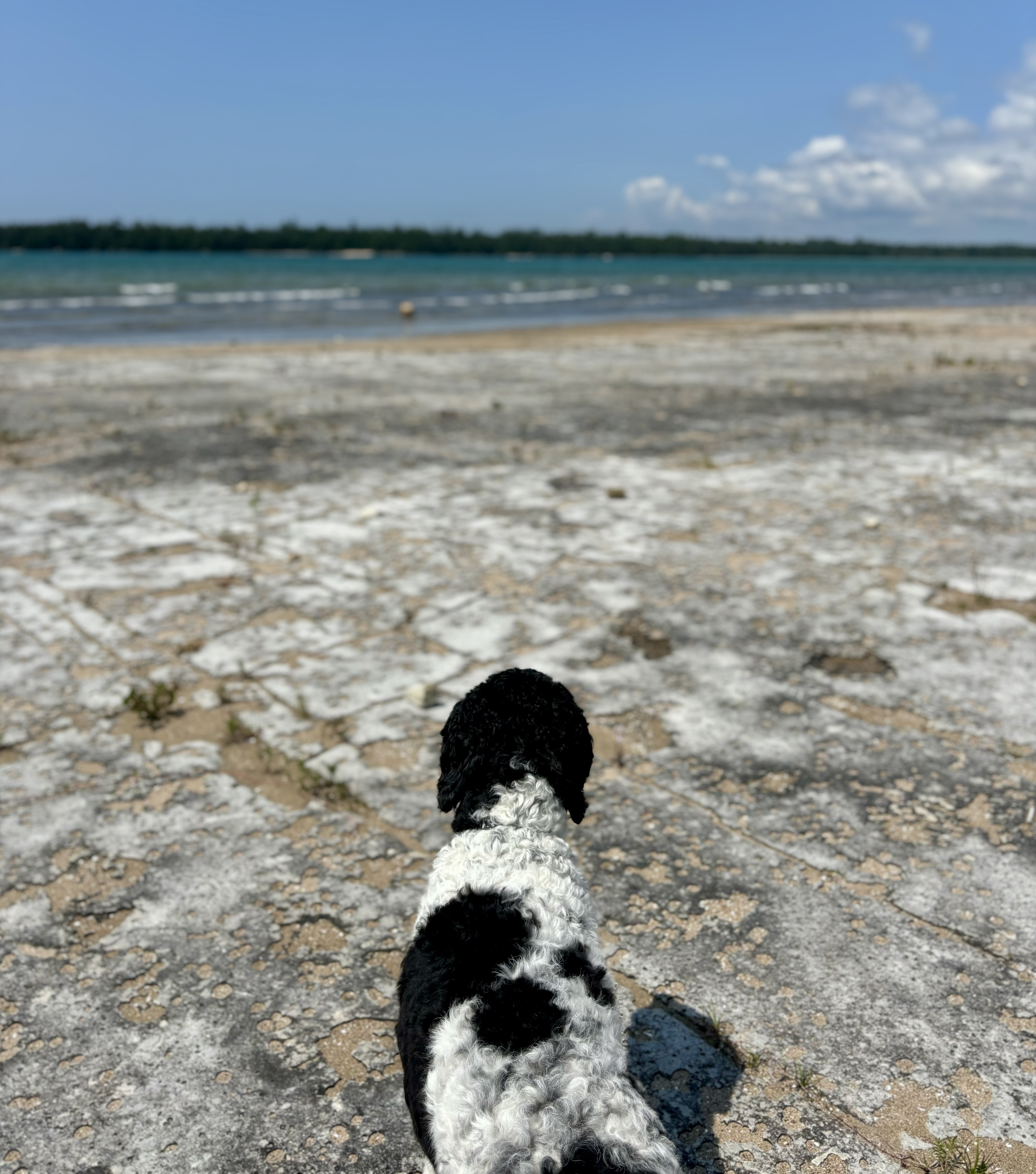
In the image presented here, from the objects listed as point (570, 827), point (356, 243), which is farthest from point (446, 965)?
point (356, 243)

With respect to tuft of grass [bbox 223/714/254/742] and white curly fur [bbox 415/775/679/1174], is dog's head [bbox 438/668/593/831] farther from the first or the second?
tuft of grass [bbox 223/714/254/742]

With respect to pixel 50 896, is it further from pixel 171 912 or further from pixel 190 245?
pixel 190 245

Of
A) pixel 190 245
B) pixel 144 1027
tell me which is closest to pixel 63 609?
pixel 144 1027

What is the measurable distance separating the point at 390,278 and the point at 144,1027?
56.0 m

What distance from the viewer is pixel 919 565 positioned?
561cm

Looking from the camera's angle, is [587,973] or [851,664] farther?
[851,664]

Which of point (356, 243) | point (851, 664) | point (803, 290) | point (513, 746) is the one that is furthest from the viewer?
point (356, 243)

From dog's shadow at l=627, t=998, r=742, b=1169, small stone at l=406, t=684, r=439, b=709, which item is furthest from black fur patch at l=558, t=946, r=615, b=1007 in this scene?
small stone at l=406, t=684, r=439, b=709

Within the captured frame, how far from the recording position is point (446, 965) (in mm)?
1905

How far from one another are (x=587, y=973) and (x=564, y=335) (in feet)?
72.7

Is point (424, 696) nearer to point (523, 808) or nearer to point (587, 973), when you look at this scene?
point (523, 808)

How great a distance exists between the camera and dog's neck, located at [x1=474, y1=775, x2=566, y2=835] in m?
2.18

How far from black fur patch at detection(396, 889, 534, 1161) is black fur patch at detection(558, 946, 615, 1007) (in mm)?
94

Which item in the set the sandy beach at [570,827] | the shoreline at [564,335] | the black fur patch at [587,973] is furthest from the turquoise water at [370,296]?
the black fur patch at [587,973]
